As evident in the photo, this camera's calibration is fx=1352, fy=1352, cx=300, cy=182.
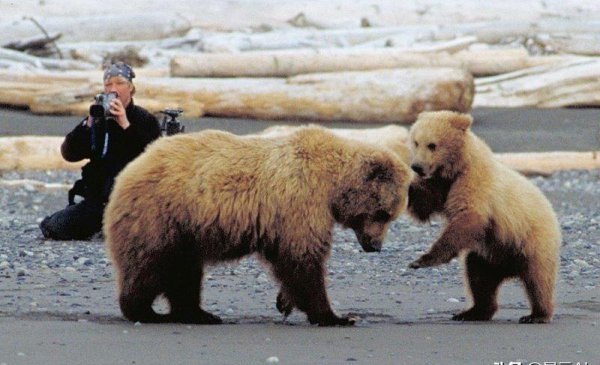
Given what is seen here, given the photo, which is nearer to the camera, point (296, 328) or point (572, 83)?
point (296, 328)

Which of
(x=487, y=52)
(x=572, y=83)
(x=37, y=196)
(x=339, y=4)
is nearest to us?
(x=37, y=196)

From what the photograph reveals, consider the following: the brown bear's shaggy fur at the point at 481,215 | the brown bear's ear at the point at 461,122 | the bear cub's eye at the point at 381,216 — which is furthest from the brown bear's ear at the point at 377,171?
the brown bear's ear at the point at 461,122

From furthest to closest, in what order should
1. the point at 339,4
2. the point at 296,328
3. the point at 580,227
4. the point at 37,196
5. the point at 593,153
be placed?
the point at 339,4
the point at 593,153
the point at 37,196
the point at 580,227
the point at 296,328

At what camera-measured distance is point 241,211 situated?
6.56m

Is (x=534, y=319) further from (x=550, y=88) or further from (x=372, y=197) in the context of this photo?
(x=550, y=88)

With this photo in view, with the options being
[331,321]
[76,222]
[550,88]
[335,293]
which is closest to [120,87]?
[76,222]

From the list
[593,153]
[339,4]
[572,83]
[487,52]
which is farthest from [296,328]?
[339,4]

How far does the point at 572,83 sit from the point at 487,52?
8.44 feet

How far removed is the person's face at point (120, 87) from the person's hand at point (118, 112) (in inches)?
6.8

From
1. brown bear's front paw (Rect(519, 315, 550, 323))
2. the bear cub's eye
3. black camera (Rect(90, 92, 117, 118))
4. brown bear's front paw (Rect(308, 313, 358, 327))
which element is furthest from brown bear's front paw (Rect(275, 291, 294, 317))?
black camera (Rect(90, 92, 117, 118))

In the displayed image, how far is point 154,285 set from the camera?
663 centimetres

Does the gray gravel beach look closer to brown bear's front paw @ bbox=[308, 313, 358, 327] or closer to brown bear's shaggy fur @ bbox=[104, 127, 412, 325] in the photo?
brown bear's front paw @ bbox=[308, 313, 358, 327]

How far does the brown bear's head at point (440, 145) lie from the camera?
7.12m

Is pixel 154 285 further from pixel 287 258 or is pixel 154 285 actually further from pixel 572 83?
pixel 572 83
